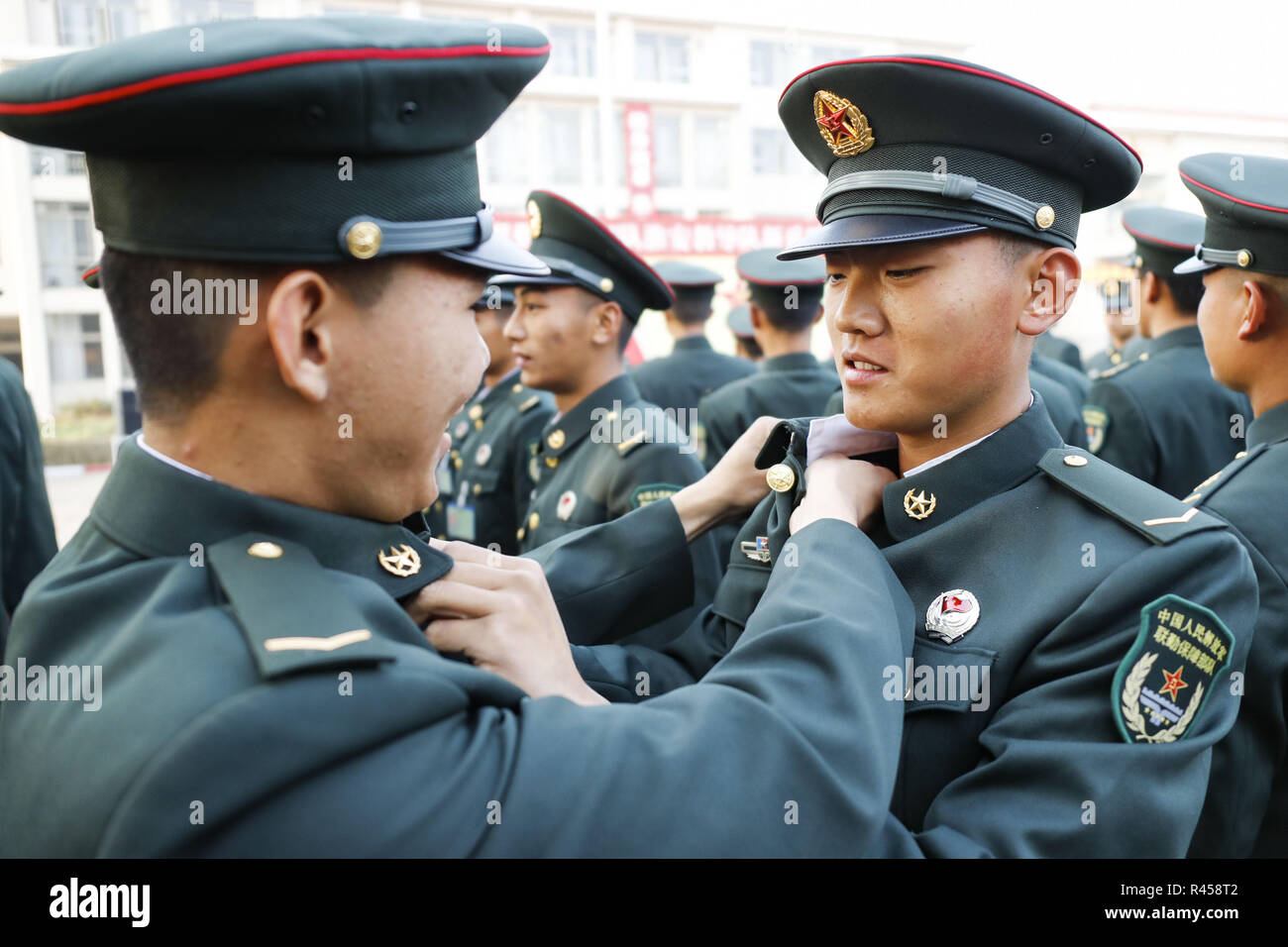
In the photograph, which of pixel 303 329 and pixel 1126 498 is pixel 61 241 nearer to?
pixel 303 329

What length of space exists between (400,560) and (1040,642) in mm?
1169

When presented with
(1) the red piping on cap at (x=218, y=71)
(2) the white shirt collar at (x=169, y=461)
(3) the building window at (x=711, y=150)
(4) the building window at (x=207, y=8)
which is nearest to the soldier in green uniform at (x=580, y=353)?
(2) the white shirt collar at (x=169, y=461)

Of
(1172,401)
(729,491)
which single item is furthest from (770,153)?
(729,491)

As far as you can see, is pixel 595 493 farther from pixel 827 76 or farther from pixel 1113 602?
pixel 1113 602

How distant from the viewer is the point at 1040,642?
1.76 metres

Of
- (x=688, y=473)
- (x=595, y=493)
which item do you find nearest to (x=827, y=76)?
(x=688, y=473)

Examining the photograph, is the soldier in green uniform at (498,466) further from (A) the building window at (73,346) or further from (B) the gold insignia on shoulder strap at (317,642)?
(A) the building window at (73,346)

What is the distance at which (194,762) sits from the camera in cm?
107

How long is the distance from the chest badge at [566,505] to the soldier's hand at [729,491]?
173cm

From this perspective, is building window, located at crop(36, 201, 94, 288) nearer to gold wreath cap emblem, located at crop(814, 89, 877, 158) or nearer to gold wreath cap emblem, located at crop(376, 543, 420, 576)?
gold wreath cap emblem, located at crop(814, 89, 877, 158)

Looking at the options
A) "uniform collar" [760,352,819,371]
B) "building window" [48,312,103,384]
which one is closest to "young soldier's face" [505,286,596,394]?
"uniform collar" [760,352,819,371]

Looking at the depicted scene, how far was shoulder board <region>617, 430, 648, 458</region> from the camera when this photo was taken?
4.05m
